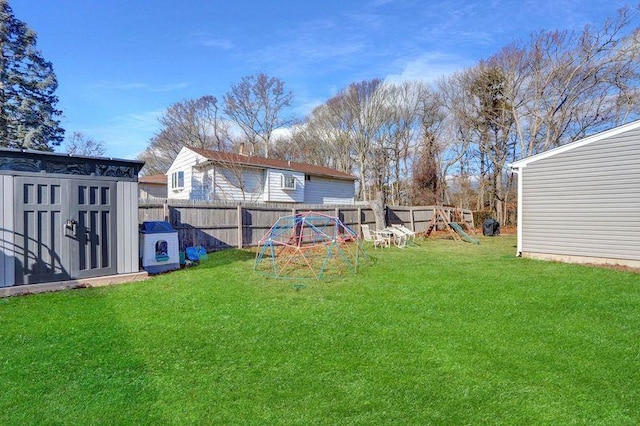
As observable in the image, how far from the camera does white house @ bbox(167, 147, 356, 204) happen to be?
17562 mm

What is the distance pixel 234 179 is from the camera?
58.6 feet

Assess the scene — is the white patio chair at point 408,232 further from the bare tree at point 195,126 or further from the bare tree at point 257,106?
the bare tree at point 195,126

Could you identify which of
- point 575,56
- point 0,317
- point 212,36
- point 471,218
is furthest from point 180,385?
A: point 575,56

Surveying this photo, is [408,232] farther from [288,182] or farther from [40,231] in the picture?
[40,231]

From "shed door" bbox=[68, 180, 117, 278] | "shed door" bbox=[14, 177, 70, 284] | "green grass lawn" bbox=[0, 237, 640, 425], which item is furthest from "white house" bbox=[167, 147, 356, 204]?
"green grass lawn" bbox=[0, 237, 640, 425]

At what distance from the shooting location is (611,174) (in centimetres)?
864

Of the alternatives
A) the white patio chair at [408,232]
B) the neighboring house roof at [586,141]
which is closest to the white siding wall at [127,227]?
the white patio chair at [408,232]

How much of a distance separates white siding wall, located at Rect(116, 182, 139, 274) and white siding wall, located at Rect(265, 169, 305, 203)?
11431 mm

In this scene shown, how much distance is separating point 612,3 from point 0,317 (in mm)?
23613

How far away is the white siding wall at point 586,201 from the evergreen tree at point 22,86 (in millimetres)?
22482

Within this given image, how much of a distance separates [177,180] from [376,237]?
12364 millimetres

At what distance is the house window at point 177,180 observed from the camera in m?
19.3

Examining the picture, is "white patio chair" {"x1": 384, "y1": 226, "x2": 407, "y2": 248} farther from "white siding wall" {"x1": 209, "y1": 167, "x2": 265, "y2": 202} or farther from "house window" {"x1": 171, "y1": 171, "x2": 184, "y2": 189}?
"house window" {"x1": 171, "y1": 171, "x2": 184, "y2": 189}

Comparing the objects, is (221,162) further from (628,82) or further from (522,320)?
(628,82)
